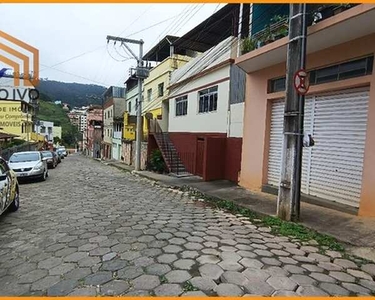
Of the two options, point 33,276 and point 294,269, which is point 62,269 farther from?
point 294,269

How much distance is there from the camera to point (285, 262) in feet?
12.8

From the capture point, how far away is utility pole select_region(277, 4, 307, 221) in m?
5.71

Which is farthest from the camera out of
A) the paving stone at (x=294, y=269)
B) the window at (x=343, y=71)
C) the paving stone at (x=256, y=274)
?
the window at (x=343, y=71)

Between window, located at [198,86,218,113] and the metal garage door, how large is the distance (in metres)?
5.94

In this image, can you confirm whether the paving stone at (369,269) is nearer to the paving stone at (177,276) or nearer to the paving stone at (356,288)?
the paving stone at (356,288)

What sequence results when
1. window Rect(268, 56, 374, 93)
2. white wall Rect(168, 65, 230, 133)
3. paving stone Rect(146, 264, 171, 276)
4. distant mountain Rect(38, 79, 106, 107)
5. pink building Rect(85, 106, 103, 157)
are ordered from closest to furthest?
paving stone Rect(146, 264, 171, 276)
window Rect(268, 56, 374, 93)
white wall Rect(168, 65, 230, 133)
pink building Rect(85, 106, 103, 157)
distant mountain Rect(38, 79, 106, 107)

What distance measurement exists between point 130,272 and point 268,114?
702 centimetres

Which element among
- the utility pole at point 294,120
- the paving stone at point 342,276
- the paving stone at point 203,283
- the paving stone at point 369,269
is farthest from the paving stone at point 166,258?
the utility pole at point 294,120

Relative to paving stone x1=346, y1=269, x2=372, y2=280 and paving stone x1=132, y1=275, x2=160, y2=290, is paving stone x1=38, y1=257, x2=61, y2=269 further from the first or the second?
paving stone x1=346, y1=269, x2=372, y2=280

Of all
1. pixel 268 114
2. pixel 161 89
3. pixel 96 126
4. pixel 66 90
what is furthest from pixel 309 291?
pixel 66 90

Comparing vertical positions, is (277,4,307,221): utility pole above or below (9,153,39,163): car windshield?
above

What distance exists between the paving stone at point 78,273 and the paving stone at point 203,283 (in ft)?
4.23

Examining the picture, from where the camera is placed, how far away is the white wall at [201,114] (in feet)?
40.3

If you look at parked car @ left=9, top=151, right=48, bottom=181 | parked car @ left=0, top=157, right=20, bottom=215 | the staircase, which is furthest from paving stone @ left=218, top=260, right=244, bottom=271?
parked car @ left=9, top=151, right=48, bottom=181
